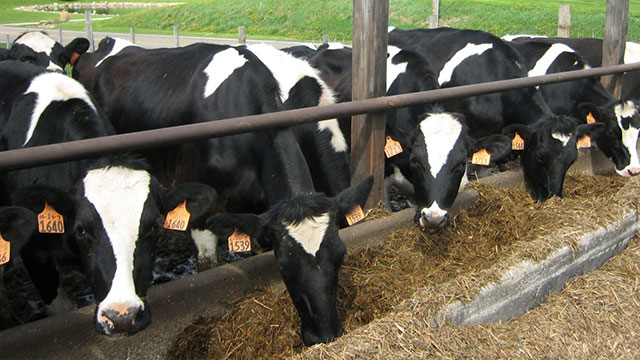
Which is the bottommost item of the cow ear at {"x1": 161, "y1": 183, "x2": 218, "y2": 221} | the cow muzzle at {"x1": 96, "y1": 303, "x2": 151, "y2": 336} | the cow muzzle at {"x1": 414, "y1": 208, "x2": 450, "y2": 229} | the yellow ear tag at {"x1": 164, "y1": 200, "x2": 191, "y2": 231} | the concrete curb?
the concrete curb

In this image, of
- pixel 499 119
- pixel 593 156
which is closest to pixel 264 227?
pixel 499 119

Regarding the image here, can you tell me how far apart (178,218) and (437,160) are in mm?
2193

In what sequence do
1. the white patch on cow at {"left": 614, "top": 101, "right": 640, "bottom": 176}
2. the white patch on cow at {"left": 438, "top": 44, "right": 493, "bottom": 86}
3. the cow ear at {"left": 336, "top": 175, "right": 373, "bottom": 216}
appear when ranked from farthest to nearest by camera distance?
the white patch on cow at {"left": 614, "top": 101, "right": 640, "bottom": 176} → the white patch on cow at {"left": 438, "top": 44, "right": 493, "bottom": 86} → the cow ear at {"left": 336, "top": 175, "right": 373, "bottom": 216}

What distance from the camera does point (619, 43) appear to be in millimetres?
7578

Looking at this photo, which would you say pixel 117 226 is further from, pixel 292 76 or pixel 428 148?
pixel 428 148

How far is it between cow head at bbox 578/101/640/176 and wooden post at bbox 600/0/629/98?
2.49 feet

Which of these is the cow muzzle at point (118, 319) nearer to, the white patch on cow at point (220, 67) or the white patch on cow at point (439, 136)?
the white patch on cow at point (220, 67)

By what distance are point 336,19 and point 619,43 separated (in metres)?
24.6

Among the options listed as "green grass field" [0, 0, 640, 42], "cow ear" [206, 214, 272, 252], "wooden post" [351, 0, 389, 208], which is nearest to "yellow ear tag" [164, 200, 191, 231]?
"cow ear" [206, 214, 272, 252]

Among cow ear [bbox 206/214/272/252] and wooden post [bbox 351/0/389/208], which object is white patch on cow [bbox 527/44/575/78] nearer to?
wooden post [bbox 351/0/389/208]

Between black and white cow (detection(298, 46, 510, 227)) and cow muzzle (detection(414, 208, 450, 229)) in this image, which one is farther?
black and white cow (detection(298, 46, 510, 227))

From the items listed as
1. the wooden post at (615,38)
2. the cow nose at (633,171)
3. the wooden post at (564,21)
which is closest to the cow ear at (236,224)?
the cow nose at (633,171)

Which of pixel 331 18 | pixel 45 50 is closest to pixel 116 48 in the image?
pixel 45 50

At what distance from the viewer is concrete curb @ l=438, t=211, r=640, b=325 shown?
364 centimetres
